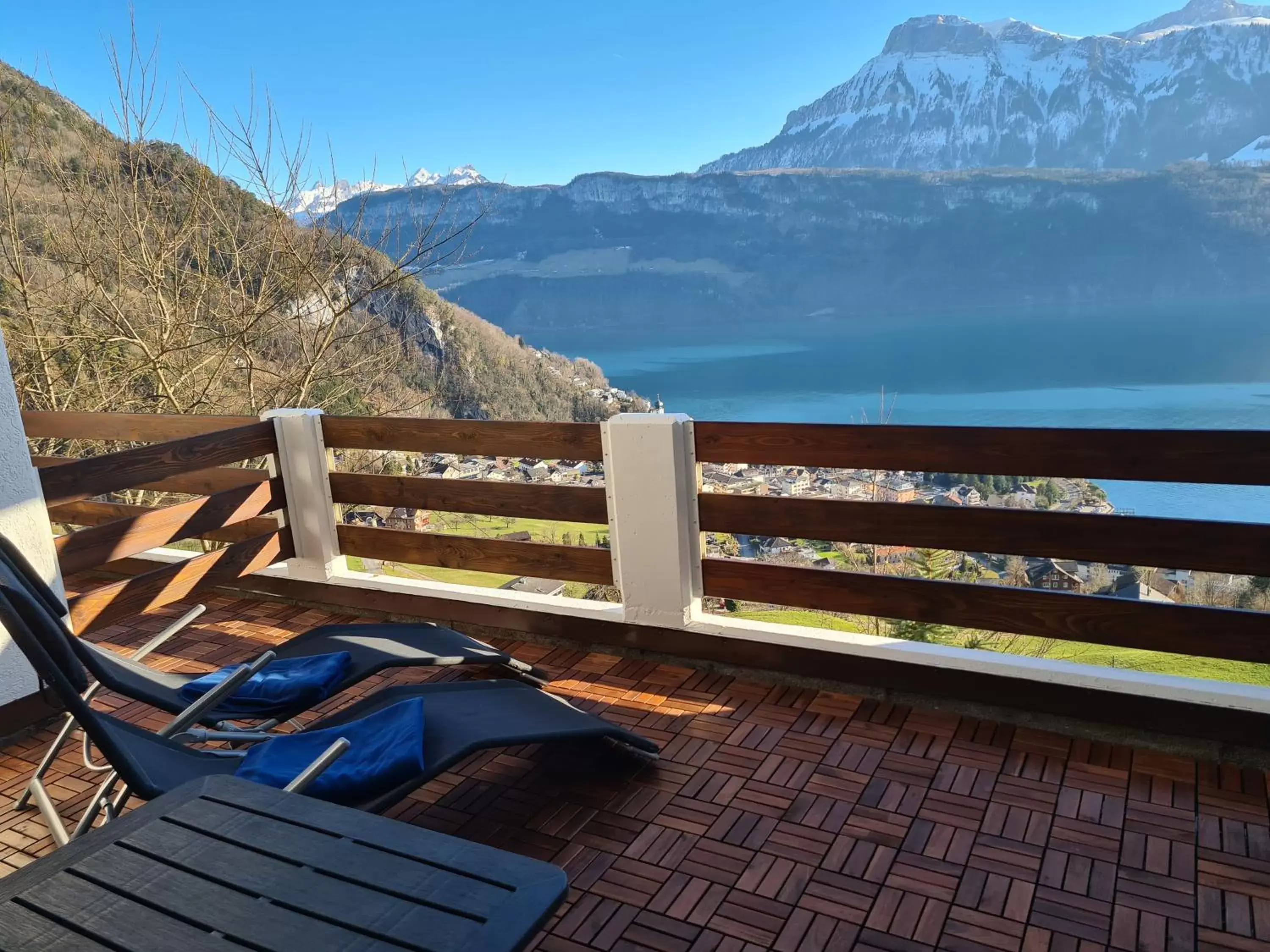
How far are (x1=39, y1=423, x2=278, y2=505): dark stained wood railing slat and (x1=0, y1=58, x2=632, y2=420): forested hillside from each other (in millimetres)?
4245

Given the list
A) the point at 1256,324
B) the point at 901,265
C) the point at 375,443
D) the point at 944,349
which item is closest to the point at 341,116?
the point at 901,265

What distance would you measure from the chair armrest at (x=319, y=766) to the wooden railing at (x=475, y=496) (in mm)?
2118

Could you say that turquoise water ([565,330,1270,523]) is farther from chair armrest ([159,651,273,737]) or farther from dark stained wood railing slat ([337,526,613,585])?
chair armrest ([159,651,273,737])

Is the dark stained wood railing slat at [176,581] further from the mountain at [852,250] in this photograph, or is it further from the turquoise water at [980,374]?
the mountain at [852,250]

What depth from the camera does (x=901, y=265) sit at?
26.1 meters

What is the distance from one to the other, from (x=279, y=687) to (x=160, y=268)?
22.7ft

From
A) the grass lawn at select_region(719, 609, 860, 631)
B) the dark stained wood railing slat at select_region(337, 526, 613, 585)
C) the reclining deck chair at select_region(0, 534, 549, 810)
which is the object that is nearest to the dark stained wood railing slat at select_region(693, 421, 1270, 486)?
the dark stained wood railing slat at select_region(337, 526, 613, 585)

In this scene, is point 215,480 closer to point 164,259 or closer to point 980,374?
point 164,259

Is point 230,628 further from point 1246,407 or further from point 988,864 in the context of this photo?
point 1246,407

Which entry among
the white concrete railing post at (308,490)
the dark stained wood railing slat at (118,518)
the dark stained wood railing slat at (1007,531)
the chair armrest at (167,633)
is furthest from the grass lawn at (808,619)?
the chair armrest at (167,633)

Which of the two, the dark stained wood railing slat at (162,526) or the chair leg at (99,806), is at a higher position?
the dark stained wood railing slat at (162,526)

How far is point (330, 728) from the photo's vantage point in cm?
262

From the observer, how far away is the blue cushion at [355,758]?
7.35ft

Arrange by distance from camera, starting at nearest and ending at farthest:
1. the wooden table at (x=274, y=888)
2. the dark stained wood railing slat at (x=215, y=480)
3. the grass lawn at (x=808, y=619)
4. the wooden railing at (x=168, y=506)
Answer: the wooden table at (x=274, y=888) → the wooden railing at (x=168, y=506) → the dark stained wood railing slat at (x=215, y=480) → the grass lawn at (x=808, y=619)
